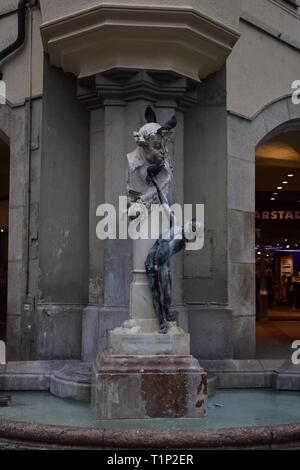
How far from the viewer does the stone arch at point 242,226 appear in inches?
419

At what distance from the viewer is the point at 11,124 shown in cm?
1105

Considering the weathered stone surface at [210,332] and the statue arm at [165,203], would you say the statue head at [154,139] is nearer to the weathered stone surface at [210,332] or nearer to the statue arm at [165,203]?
the statue arm at [165,203]

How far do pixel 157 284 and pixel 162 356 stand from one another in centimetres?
79

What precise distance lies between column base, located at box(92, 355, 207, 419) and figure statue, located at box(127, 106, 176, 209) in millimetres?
1755

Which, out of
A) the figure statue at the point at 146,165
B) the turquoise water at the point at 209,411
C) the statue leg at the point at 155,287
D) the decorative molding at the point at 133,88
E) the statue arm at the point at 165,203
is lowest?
the turquoise water at the point at 209,411

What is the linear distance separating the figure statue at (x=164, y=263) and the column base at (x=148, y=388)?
43cm

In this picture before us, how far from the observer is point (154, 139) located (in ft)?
23.0

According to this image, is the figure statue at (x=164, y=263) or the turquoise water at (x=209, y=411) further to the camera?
the figure statue at (x=164, y=263)

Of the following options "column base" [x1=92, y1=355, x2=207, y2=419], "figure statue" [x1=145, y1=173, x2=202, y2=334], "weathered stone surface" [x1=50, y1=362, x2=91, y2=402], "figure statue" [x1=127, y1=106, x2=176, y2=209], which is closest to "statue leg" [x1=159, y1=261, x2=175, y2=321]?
"figure statue" [x1=145, y1=173, x2=202, y2=334]

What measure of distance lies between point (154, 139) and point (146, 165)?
311 mm

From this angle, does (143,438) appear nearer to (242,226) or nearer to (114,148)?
(114,148)

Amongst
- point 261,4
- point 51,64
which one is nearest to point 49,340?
point 51,64

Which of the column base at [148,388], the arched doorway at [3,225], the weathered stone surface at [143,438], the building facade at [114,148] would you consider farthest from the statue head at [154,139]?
the arched doorway at [3,225]
